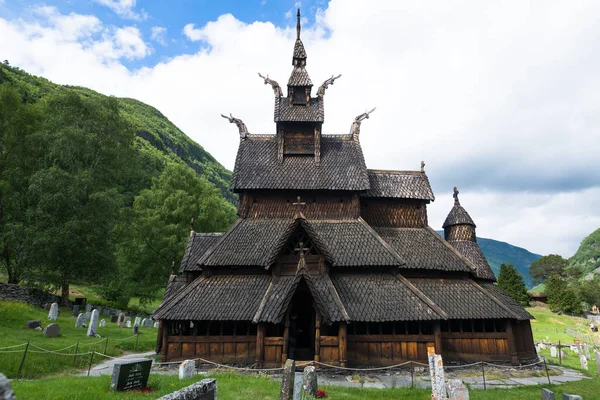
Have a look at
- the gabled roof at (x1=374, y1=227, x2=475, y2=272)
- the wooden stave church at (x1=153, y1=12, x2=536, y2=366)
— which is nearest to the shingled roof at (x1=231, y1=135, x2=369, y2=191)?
the wooden stave church at (x1=153, y1=12, x2=536, y2=366)

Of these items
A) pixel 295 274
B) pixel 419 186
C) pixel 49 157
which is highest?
pixel 49 157

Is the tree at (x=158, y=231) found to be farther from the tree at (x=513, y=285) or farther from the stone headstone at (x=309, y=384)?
the tree at (x=513, y=285)

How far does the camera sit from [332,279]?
1658 cm

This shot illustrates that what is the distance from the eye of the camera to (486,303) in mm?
16547

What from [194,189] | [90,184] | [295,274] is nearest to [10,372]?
[295,274]

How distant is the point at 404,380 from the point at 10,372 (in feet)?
45.9

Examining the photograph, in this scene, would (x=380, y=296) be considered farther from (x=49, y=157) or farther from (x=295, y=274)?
(x=49, y=157)

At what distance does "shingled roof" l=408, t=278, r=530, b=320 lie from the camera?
52.3 ft

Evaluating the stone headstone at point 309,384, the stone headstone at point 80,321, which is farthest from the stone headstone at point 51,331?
the stone headstone at point 309,384

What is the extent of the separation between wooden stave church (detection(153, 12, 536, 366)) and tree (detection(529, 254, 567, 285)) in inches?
3891

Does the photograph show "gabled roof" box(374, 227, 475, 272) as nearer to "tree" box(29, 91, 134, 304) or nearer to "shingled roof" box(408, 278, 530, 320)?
"shingled roof" box(408, 278, 530, 320)

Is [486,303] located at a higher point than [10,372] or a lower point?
higher

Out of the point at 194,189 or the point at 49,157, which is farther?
the point at 194,189

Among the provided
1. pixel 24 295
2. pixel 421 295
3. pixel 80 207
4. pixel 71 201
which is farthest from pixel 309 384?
pixel 80 207
